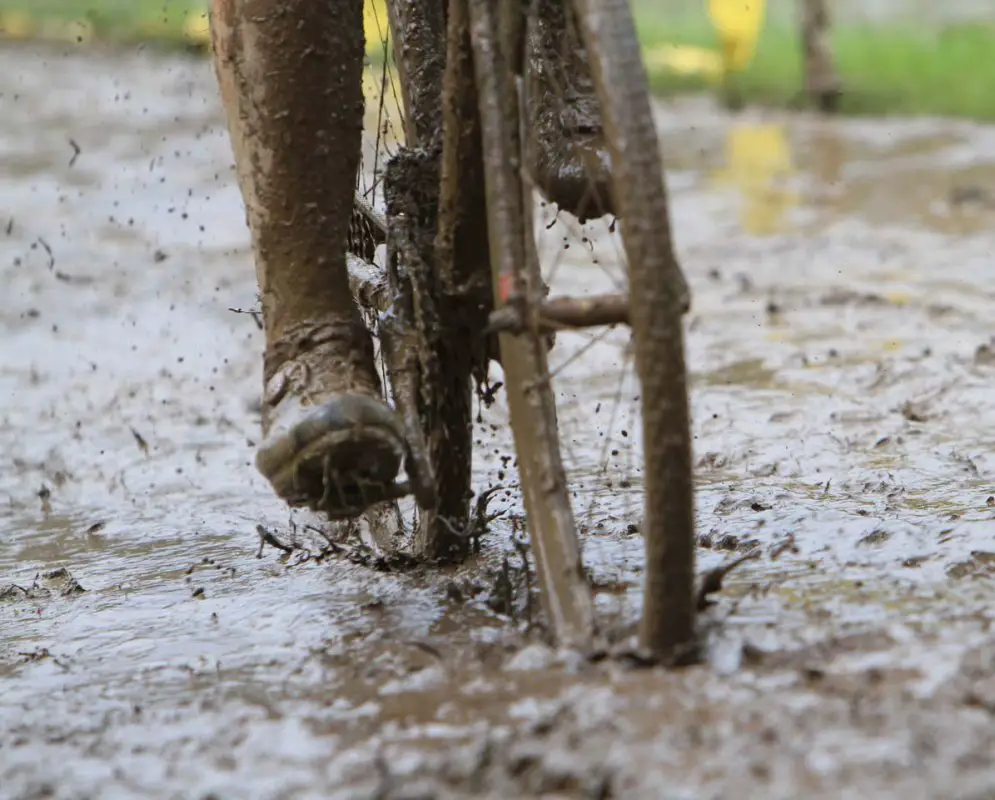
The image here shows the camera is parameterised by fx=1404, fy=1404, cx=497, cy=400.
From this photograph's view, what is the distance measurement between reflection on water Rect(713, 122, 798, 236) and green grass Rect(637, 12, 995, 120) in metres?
1.25

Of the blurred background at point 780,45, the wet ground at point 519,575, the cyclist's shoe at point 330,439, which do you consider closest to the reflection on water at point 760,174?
the wet ground at point 519,575

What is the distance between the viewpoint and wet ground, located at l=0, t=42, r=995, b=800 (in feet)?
4.79

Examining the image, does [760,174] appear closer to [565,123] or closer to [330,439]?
[565,123]

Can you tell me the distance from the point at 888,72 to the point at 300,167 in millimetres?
11213

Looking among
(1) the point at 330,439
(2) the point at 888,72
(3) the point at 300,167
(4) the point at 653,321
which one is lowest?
(1) the point at 330,439

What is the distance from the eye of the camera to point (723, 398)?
3635 millimetres

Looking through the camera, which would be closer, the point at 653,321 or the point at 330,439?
the point at 653,321

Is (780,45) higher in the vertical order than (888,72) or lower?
higher

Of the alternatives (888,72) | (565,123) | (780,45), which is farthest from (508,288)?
(780,45)

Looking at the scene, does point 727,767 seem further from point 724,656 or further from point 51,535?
point 51,535

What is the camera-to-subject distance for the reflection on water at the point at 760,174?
6802 mm

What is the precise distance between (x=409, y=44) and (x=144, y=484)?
4.76 ft

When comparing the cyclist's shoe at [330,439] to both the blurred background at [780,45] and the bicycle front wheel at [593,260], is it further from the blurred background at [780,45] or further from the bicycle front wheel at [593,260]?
the blurred background at [780,45]

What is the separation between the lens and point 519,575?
2.11 metres
